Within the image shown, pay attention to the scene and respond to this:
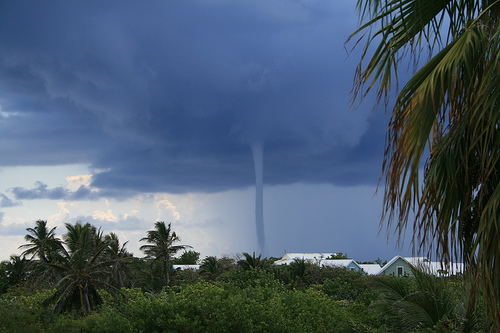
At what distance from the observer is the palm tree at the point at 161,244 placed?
51.5 meters

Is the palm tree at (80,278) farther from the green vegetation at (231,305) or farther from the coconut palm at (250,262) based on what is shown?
the coconut palm at (250,262)

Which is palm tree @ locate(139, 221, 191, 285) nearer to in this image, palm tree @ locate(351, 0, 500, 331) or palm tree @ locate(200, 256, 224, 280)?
palm tree @ locate(200, 256, 224, 280)

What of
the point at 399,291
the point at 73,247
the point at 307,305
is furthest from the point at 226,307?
the point at 73,247

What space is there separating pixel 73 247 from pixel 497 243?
1302 inches

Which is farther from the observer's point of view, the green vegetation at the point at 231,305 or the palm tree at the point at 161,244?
the palm tree at the point at 161,244

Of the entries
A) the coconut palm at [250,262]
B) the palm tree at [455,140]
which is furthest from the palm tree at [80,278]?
the palm tree at [455,140]

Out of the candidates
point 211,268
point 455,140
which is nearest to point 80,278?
point 211,268

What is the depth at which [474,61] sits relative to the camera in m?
3.70

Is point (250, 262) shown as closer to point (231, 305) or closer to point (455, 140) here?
point (231, 305)

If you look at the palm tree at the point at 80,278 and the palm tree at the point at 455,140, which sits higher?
the palm tree at the point at 455,140

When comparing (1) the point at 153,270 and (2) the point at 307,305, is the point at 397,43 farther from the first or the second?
(1) the point at 153,270

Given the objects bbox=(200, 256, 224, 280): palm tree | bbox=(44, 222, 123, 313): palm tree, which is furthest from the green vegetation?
bbox=(200, 256, 224, 280): palm tree

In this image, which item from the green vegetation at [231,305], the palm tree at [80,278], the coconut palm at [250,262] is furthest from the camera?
the coconut palm at [250,262]

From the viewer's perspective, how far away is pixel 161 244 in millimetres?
51906
